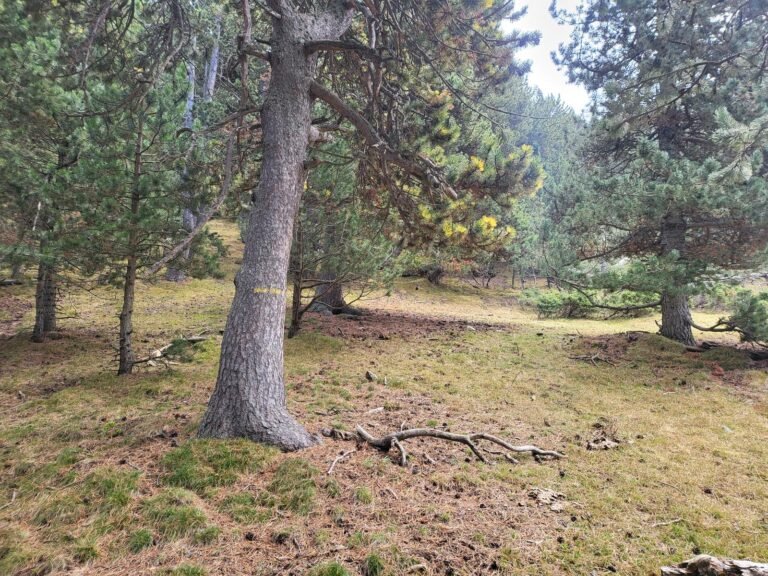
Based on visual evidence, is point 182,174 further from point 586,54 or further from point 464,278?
point 464,278

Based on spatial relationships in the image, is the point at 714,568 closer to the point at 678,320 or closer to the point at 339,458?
the point at 339,458

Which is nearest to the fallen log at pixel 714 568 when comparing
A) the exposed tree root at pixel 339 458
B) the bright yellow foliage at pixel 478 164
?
the exposed tree root at pixel 339 458

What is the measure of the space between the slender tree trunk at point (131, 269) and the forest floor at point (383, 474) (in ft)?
1.07

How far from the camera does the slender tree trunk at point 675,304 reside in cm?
786

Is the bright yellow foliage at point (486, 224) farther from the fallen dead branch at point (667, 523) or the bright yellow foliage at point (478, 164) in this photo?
the fallen dead branch at point (667, 523)

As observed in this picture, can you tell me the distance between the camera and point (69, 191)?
16.8 ft

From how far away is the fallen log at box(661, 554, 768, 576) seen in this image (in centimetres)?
201

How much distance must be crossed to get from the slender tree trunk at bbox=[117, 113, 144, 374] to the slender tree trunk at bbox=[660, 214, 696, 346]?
29.1 ft

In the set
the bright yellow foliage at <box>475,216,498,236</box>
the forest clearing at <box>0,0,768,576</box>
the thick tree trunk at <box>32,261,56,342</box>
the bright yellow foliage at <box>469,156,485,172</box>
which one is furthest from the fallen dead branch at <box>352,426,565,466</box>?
the thick tree trunk at <box>32,261,56,342</box>

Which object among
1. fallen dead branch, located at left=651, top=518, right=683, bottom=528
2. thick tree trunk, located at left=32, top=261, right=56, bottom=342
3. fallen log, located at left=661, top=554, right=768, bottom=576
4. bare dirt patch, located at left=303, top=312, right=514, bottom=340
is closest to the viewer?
fallen log, located at left=661, top=554, right=768, bottom=576

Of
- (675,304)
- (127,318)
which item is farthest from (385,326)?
(675,304)

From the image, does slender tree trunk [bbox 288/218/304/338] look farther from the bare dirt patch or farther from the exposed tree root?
the exposed tree root

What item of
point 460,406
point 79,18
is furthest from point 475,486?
point 79,18

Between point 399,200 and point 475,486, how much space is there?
3.28 meters
